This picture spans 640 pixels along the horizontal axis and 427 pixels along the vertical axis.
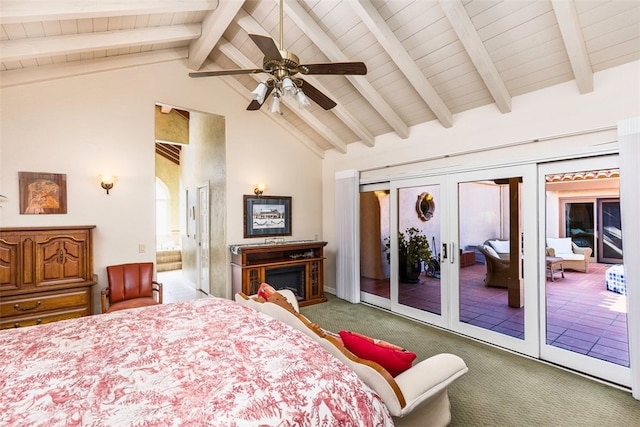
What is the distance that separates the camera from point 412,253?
15.2 feet

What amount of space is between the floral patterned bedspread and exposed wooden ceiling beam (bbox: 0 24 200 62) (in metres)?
2.54

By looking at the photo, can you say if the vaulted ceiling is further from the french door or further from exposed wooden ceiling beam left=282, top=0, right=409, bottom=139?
the french door

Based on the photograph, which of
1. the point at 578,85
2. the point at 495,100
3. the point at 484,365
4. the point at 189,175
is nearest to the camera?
the point at 578,85

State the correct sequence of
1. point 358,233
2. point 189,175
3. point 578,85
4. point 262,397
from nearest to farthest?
point 262,397 < point 578,85 < point 358,233 < point 189,175

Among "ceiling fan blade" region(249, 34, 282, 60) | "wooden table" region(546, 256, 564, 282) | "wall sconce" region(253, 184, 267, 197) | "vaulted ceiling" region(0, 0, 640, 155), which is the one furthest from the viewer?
"wall sconce" region(253, 184, 267, 197)

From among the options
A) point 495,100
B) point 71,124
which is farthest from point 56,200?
point 495,100

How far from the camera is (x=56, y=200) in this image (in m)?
3.50

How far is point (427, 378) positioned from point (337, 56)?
3.29 m

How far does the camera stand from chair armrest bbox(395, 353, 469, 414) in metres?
1.64

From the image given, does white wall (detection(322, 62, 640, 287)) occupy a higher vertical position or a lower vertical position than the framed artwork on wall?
higher

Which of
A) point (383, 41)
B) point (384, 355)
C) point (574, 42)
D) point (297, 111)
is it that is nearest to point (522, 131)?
point (574, 42)

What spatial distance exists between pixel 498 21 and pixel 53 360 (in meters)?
4.01

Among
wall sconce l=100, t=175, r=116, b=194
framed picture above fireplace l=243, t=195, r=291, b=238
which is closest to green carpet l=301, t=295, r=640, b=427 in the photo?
framed picture above fireplace l=243, t=195, r=291, b=238

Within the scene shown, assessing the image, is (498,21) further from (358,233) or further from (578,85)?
(358,233)
